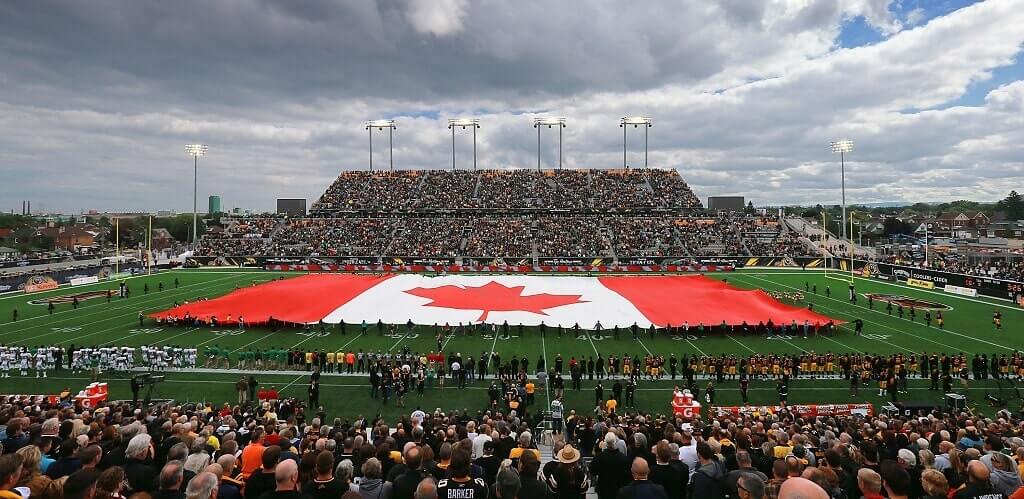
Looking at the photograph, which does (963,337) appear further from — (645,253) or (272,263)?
Answer: (272,263)

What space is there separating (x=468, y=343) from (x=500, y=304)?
4670 millimetres

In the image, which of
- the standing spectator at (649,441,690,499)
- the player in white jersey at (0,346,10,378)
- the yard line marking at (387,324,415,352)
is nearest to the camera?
the standing spectator at (649,441,690,499)

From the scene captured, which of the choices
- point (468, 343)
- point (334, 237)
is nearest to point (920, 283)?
point (468, 343)

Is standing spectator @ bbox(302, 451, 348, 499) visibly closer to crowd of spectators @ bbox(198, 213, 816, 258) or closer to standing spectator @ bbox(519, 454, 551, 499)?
standing spectator @ bbox(519, 454, 551, 499)

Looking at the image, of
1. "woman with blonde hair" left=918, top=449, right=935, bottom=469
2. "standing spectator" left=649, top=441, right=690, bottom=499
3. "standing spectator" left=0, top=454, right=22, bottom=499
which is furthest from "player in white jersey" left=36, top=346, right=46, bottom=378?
"woman with blonde hair" left=918, top=449, right=935, bottom=469

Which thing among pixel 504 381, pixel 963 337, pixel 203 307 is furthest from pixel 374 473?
pixel 963 337

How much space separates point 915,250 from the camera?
2825 inches

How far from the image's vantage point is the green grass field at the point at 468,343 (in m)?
A: 17.0

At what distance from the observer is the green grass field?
55.8 feet

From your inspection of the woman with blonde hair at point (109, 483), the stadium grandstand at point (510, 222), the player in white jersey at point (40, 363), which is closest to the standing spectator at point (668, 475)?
the woman with blonde hair at point (109, 483)

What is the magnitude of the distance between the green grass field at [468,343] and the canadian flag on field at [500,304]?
37.9 inches

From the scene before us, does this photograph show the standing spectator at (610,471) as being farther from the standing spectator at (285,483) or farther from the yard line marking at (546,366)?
the yard line marking at (546,366)

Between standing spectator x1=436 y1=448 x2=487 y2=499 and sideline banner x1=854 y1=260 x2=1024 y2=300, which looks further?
sideline banner x1=854 y1=260 x2=1024 y2=300

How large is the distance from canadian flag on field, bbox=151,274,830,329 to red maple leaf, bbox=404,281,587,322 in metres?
0.05
